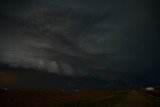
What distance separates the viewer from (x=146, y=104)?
5597cm

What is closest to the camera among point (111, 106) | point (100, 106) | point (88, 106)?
point (111, 106)

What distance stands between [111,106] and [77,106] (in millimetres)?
15642

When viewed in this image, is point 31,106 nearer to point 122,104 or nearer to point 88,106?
point 88,106

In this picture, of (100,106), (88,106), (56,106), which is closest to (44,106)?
(56,106)

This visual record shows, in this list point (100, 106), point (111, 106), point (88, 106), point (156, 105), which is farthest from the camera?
point (88, 106)

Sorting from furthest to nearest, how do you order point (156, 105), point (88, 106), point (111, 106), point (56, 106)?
point (56, 106) < point (88, 106) < point (111, 106) < point (156, 105)

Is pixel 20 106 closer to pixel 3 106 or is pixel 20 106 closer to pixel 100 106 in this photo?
pixel 3 106

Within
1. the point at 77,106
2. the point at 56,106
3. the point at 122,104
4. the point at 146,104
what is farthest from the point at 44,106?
the point at 146,104

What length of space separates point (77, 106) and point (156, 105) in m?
24.1

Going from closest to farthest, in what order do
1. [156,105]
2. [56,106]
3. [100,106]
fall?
[156,105], [100,106], [56,106]

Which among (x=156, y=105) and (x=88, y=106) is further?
(x=88, y=106)

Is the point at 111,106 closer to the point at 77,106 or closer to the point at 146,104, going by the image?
the point at 146,104

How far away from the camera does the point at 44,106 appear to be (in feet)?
258

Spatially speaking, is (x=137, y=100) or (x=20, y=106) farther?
(x=20, y=106)
